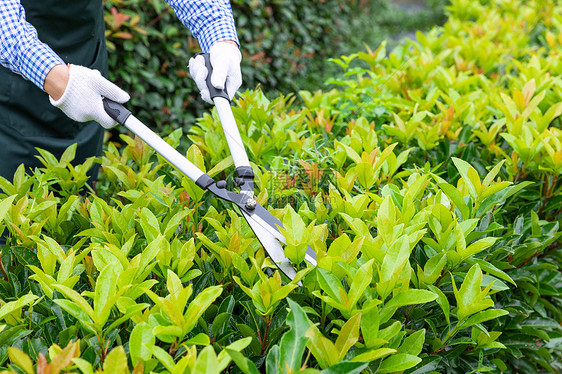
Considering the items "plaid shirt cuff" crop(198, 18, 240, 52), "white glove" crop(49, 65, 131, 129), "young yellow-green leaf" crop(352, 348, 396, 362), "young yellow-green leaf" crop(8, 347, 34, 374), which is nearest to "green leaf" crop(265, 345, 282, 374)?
"young yellow-green leaf" crop(352, 348, 396, 362)

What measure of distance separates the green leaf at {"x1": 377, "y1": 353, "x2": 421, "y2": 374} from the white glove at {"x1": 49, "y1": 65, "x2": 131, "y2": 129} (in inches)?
52.8

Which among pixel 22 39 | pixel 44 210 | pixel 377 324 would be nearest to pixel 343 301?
pixel 377 324

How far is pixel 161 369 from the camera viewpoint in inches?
49.0

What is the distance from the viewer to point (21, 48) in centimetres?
186

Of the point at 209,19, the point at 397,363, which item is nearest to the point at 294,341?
the point at 397,363

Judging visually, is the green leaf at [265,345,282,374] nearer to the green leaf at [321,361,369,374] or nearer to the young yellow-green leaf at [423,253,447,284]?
the green leaf at [321,361,369,374]

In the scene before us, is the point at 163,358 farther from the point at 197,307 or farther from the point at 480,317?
the point at 480,317

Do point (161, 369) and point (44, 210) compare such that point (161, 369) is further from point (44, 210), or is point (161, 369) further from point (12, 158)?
point (12, 158)

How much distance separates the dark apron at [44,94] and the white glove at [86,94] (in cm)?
84

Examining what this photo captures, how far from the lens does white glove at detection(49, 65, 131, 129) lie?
1794 mm

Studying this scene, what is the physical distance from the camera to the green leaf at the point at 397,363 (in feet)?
4.20

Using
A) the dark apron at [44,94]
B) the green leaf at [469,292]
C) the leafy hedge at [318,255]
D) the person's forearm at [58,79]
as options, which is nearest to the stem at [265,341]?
the leafy hedge at [318,255]

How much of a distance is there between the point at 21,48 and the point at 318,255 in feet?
4.69

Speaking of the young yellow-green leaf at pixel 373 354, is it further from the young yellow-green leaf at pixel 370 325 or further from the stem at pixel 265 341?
the stem at pixel 265 341
